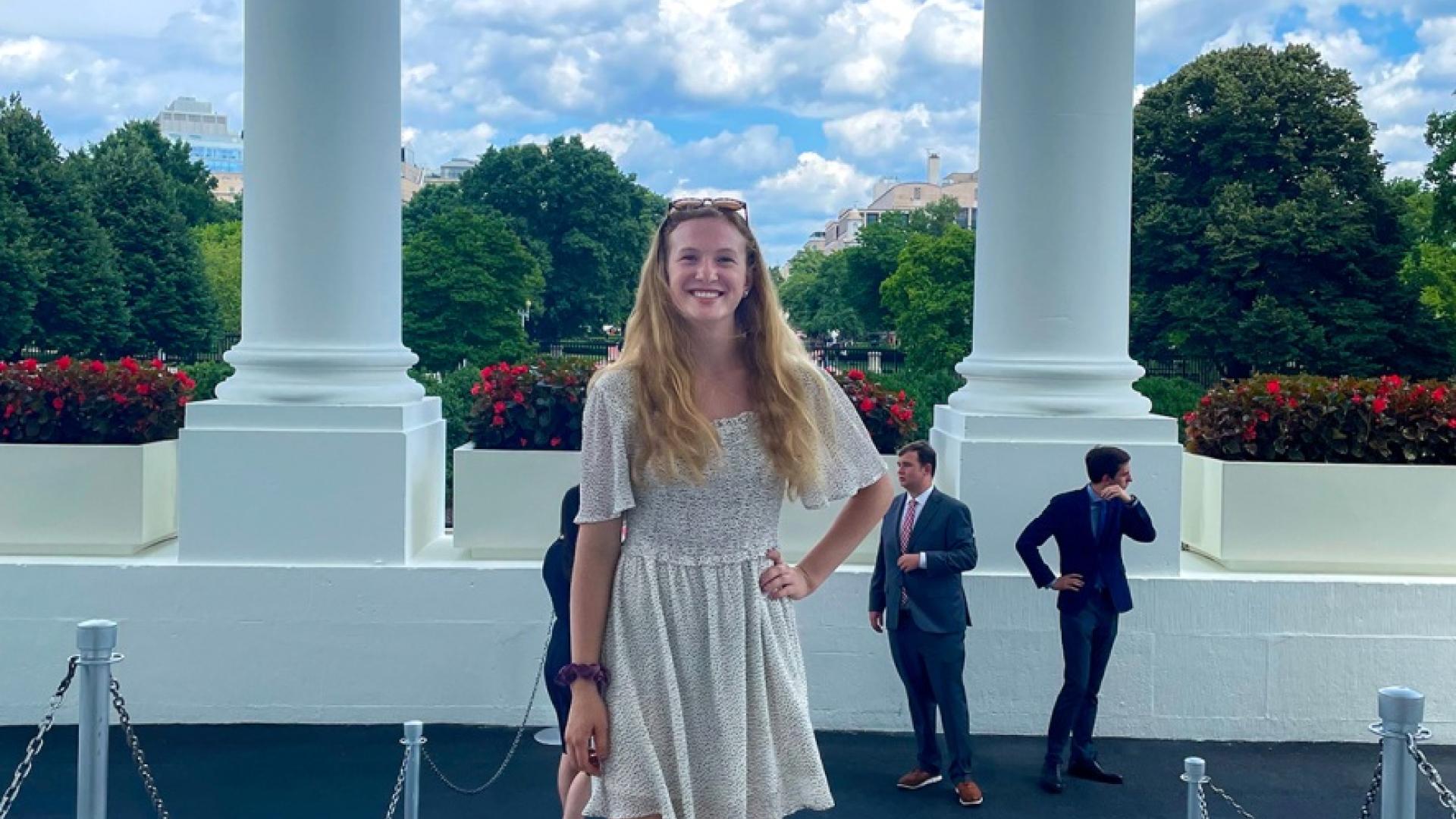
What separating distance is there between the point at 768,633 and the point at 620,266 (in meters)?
82.5

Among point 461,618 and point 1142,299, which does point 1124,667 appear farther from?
point 1142,299

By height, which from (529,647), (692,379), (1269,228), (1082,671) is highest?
(1269,228)

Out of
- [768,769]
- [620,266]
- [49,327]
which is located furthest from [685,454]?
[620,266]

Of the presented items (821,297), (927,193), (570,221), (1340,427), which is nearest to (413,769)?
(1340,427)

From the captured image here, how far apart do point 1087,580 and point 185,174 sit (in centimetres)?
9241

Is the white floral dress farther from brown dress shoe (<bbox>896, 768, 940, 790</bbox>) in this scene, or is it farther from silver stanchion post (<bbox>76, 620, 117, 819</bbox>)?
brown dress shoe (<bbox>896, 768, 940, 790</bbox>)

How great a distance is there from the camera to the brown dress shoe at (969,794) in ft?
23.6

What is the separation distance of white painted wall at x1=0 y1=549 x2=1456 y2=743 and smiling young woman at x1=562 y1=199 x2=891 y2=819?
16.4ft

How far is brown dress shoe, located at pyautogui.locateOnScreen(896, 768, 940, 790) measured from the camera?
745 cm

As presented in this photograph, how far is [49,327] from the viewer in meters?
58.6

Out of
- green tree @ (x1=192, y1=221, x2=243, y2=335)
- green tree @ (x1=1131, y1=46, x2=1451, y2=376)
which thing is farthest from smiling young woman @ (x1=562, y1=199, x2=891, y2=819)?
green tree @ (x1=192, y1=221, x2=243, y2=335)

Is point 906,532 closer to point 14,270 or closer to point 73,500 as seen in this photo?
point 73,500

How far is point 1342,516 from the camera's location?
8844mm

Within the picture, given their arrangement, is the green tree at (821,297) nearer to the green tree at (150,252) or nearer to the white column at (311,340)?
the green tree at (150,252)
